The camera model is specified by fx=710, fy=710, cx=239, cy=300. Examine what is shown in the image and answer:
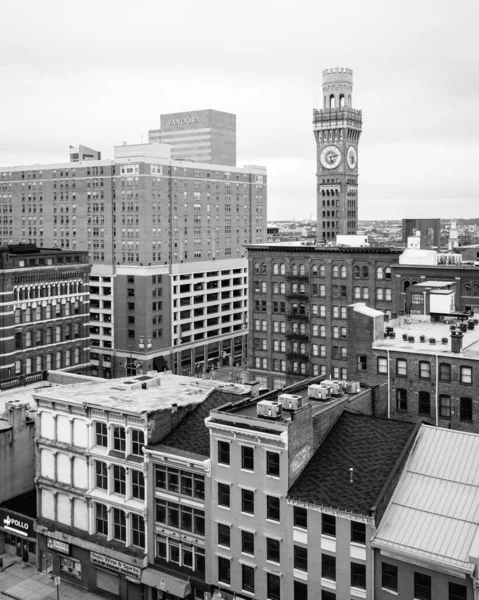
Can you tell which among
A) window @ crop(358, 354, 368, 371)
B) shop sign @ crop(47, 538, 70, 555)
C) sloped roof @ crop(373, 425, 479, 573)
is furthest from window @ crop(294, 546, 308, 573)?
window @ crop(358, 354, 368, 371)

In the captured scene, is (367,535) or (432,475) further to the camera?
(432,475)

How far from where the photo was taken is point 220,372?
15612 cm

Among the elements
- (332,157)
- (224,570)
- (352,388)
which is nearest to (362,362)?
(352,388)

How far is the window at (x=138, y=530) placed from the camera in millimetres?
51125

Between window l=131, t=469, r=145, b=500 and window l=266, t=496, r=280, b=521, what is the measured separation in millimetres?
10530

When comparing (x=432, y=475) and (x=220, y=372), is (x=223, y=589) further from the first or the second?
(x=220, y=372)

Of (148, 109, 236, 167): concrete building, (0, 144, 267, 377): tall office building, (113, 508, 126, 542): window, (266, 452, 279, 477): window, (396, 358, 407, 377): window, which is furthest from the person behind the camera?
(148, 109, 236, 167): concrete building

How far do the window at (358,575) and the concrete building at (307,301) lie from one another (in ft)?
221

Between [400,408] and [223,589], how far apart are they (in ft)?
71.6

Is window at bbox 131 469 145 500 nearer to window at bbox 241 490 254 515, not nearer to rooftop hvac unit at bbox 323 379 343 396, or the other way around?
window at bbox 241 490 254 515

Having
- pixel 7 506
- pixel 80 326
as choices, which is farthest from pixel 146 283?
pixel 7 506

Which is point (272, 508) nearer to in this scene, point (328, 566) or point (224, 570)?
point (328, 566)

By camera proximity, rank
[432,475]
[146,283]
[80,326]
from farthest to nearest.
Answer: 1. [146,283]
2. [80,326]
3. [432,475]

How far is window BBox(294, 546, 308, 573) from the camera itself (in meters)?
43.4
